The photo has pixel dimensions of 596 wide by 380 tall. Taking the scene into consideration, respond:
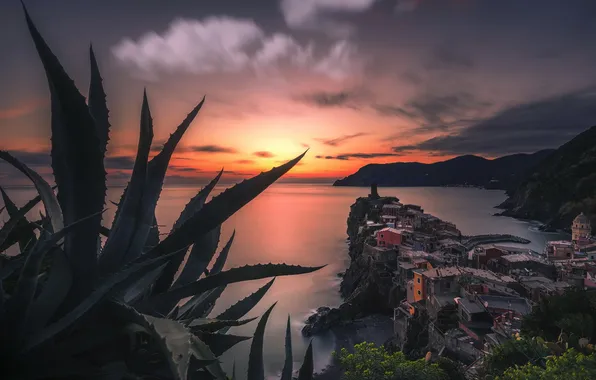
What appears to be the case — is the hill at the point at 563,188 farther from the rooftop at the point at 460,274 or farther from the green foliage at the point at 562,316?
the green foliage at the point at 562,316

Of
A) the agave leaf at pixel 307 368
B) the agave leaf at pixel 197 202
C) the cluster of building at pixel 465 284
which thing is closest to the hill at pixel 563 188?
the cluster of building at pixel 465 284

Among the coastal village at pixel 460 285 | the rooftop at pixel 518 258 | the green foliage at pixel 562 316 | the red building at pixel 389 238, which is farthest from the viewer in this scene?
the red building at pixel 389 238

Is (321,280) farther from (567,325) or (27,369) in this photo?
(27,369)

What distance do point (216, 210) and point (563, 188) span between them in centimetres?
9731

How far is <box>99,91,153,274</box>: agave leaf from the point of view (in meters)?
1.58

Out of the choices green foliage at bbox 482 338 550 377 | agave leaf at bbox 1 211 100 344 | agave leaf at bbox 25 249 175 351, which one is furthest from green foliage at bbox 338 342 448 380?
agave leaf at bbox 1 211 100 344

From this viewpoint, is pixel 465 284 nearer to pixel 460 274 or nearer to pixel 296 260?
pixel 460 274

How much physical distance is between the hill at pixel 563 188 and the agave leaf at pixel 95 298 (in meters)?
76.1

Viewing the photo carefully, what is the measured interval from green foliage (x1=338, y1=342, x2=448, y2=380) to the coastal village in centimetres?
469

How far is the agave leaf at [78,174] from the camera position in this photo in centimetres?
122

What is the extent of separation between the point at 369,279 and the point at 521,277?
40.1 ft

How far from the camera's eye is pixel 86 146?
127 cm

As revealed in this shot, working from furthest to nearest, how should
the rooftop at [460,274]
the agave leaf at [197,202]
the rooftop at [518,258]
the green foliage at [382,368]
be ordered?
the rooftop at [518,258] < the rooftop at [460,274] < the green foliage at [382,368] < the agave leaf at [197,202]

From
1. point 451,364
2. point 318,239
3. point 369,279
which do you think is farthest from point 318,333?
point 318,239
